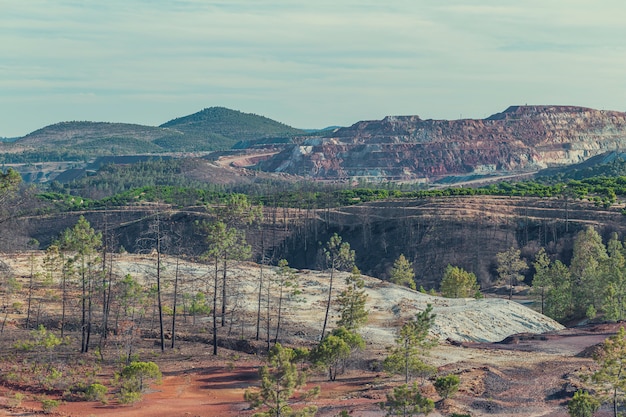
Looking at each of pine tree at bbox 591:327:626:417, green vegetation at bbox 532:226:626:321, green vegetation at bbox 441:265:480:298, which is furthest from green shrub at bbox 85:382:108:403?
green vegetation at bbox 441:265:480:298

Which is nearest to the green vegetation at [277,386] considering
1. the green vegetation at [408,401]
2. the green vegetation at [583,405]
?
the green vegetation at [408,401]

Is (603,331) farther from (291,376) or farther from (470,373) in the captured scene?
(291,376)

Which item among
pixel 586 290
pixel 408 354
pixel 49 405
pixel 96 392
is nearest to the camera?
pixel 49 405

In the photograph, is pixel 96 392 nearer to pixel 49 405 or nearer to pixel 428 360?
pixel 49 405

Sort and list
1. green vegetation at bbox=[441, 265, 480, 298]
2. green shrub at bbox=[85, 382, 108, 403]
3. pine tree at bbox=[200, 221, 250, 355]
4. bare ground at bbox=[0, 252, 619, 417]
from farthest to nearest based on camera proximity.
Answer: green vegetation at bbox=[441, 265, 480, 298]
pine tree at bbox=[200, 221, 250, 355]
green shrub at bbox=[85, 382, 108, 403]
bare ground at bbox=[0, 252, 619, 417]

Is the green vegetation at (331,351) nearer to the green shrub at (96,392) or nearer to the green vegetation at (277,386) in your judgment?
the green shrub at (96,392)

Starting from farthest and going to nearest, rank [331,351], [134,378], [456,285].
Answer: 1. [456,285]
2. [331,351]
3. [134,378]

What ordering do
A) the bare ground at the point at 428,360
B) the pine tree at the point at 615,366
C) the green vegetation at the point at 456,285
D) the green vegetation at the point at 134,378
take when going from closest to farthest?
1. the pine tree at the point at 615,366
2. the bare ground at the point at 428,360
3. the green vegetation at the point at 134,378
4. the green vegetation at the point at 456,285

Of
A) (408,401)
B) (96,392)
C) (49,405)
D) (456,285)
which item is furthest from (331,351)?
(456,285)

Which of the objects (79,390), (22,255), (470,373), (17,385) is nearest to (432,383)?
(470,373)

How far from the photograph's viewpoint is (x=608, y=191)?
511 feet

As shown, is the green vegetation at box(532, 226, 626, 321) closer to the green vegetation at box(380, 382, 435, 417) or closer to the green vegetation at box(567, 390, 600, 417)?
the green vegetation at box(567, 390, 600, 417)

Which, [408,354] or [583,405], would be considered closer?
[583,405]

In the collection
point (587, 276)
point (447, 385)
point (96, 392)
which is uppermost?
point (587, 276)
